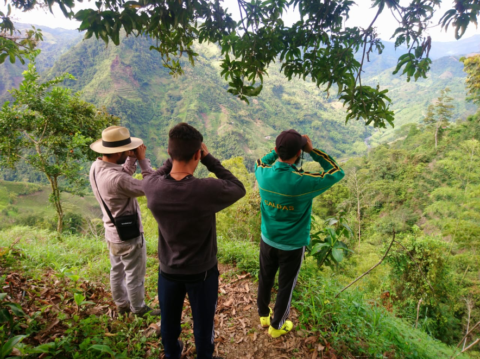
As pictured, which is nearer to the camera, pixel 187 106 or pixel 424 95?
pixel 187 106

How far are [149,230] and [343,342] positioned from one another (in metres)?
9.27

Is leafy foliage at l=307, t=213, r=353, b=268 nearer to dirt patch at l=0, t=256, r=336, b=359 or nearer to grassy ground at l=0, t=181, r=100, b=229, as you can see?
dirt patch at l=0, t=256, r=336, b=359

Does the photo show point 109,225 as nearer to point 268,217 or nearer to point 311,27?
point 268,217

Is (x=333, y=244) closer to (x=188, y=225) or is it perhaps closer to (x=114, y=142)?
(x=188, y=225)

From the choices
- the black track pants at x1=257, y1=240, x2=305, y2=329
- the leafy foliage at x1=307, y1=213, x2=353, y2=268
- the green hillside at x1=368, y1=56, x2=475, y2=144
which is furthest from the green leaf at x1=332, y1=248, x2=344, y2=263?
the green hillside at x1=368, y1=56, x2=475, y2=144

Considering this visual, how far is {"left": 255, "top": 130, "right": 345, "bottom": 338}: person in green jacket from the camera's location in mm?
2163

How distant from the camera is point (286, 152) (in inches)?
87.7

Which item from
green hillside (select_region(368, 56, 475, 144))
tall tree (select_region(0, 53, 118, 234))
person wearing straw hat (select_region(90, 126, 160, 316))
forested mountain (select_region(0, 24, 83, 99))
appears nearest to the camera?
person wearing straw hat (select_region(90, 126, 160, 316))

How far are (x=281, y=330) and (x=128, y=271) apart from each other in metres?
1.73

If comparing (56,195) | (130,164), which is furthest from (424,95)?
(130,164)

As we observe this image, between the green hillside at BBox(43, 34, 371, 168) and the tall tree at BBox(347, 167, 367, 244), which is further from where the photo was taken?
the green hillside at BBox(43, 34, 371, 168)

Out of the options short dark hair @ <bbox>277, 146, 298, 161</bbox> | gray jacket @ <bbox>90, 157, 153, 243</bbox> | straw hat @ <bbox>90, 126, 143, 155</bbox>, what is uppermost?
short dark hair @ <bbox>277, 146, 298, 161</bbox>

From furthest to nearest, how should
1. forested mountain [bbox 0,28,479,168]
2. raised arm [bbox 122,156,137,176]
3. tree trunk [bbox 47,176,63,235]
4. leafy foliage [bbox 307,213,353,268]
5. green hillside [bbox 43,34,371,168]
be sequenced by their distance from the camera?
forested mountain [bbox 0,28,479,168]
green hillside [bbox 43,34,371,168]
tree trunk [bbox 47,176,63,235]
leafy foliage [bbox 307,213,353,268]
raised arm [bbox 122,156,137,176]

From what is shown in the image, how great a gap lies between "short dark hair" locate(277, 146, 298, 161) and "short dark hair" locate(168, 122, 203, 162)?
0.85 m
